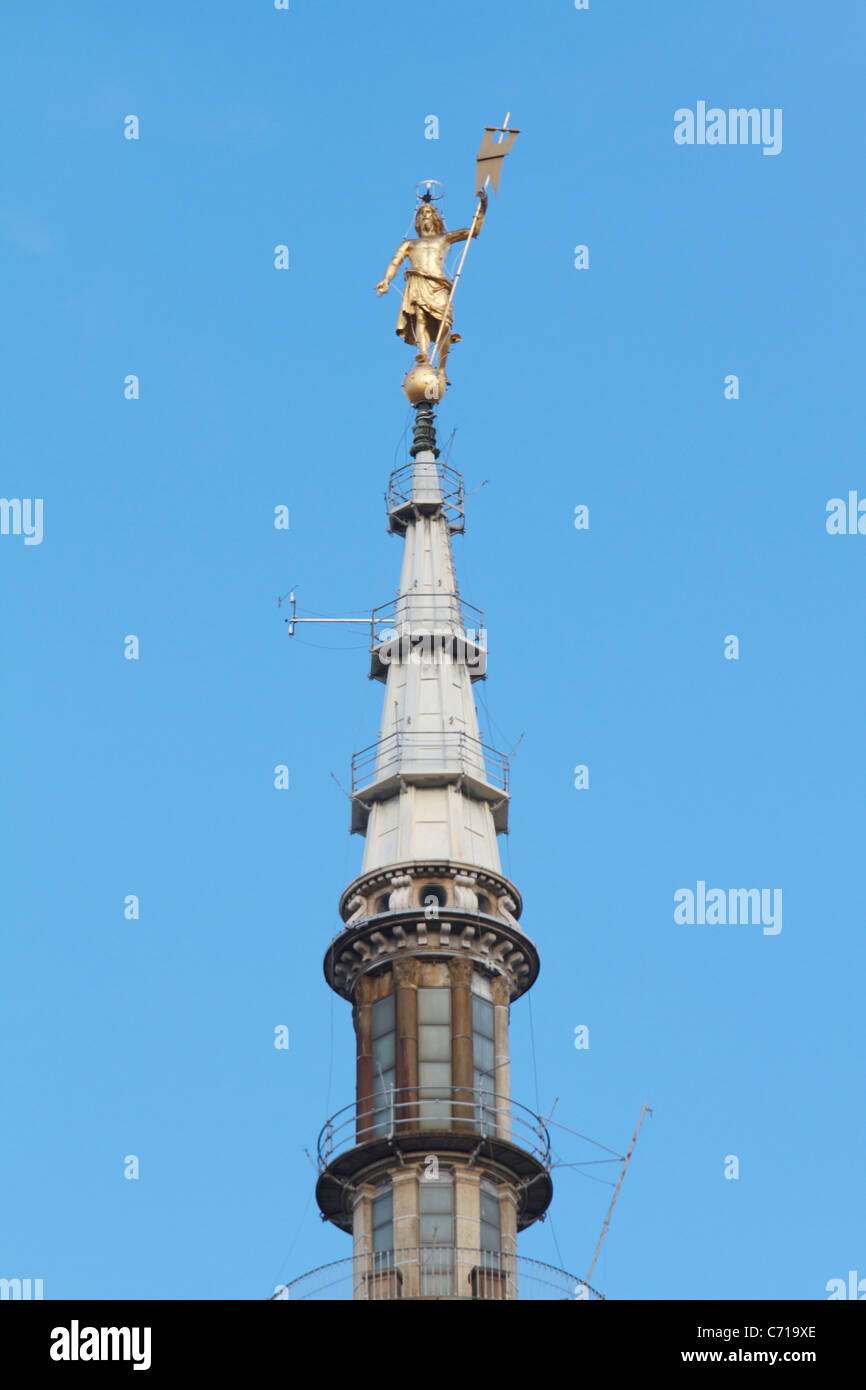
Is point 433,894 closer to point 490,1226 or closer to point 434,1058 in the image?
point 434,1058

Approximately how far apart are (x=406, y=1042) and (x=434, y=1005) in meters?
1.84

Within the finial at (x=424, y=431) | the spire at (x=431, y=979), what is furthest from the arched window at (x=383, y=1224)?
the finial at (x=424, y=431)

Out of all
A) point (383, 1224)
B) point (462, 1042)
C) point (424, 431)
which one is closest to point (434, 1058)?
point (462, 1042)

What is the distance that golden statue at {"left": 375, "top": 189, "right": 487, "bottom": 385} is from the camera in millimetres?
101062

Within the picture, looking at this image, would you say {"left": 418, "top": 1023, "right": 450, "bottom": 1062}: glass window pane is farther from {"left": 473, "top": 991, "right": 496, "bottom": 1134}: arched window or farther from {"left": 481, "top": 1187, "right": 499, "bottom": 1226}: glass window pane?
{"left": 481, "top": 1187, "right": 499, "bottom": 1226}: glass window pane

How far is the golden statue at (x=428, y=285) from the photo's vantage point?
332ft

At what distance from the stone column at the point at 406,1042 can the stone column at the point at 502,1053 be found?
2821 mm

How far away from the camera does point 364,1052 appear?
82.9m

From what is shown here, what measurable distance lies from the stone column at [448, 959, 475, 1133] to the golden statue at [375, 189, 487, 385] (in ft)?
90.2
